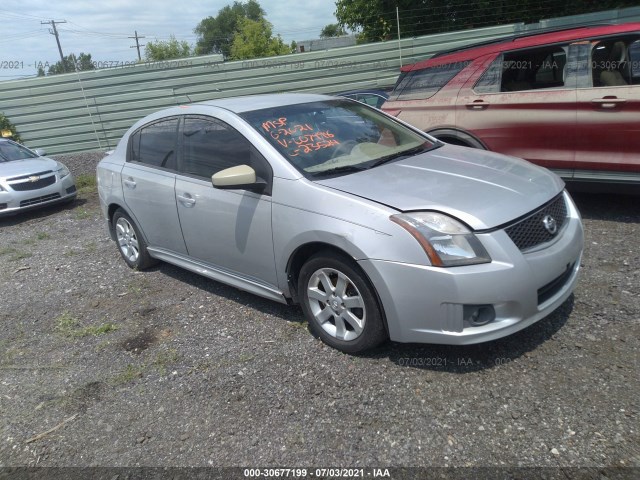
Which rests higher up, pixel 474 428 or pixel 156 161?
pixel 156 161

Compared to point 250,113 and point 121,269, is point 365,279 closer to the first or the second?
point 250,113

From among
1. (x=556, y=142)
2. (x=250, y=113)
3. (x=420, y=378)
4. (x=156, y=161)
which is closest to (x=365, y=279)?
(x=420, y=378)

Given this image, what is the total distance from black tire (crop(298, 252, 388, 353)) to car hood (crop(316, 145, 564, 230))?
0.48 meters

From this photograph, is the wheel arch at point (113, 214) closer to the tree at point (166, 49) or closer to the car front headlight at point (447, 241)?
the car front headlight at point (447, 241)

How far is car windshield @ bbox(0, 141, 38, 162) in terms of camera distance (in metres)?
9.52

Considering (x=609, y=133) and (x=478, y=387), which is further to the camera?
(x=609, y=133)

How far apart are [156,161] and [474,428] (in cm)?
346

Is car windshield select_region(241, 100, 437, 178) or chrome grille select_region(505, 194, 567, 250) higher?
car windshield select_region(241, 100, 437, 178)

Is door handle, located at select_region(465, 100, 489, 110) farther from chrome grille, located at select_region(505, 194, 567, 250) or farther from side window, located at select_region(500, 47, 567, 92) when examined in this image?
chrome grille, located at select_region(505, 194, 567, 250)

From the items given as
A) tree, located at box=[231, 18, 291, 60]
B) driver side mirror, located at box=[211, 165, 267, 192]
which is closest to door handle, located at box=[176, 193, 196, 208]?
driver side mirror, located at box=[211, 165, 267, 192]

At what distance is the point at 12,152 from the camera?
9.73 metres

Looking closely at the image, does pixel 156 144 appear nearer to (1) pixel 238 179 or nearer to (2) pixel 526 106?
(1) pixel 238 179

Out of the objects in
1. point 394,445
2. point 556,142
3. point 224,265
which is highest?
point 556,142

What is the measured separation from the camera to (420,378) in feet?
10.2
